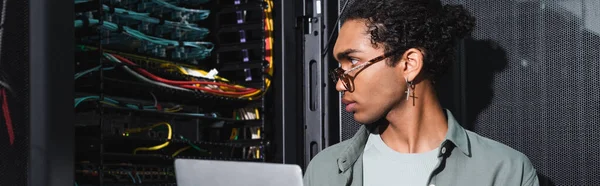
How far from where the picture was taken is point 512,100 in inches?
77.9

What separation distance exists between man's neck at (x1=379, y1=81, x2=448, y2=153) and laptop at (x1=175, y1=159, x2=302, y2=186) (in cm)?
66

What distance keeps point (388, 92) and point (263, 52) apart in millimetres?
834

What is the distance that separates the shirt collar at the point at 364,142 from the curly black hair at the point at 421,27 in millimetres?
149

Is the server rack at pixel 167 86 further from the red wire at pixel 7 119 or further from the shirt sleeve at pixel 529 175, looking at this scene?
the shirt sleeve at pixel 529 175

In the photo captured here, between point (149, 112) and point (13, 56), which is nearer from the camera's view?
point (13, 56)

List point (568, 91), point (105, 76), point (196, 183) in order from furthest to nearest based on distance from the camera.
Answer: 1. point (105, 76)
2. point (568, 91)
3. point (196, 183)

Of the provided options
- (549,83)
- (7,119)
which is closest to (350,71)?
(549,83)

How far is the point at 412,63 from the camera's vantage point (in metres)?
1.95

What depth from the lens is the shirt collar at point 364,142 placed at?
Result: 1896 mm

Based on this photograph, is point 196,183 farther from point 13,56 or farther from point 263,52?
point 263,52

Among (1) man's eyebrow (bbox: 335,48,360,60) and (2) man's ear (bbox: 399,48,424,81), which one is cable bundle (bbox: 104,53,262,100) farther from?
(2) man's ear (bbox: 399,48,424,81)

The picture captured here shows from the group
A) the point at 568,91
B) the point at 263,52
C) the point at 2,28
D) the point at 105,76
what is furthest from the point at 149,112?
the point at 568,91

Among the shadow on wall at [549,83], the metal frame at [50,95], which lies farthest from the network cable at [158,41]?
the shadow on wall at [549,83]

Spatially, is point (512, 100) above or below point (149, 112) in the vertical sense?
above
